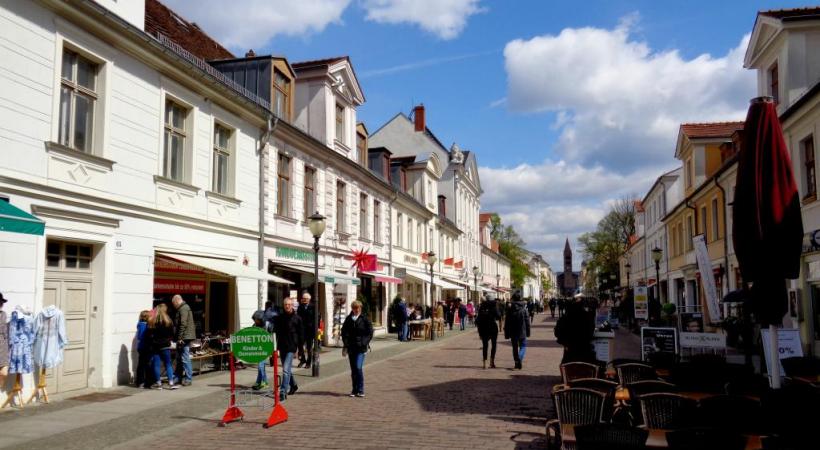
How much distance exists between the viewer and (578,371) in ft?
28.4

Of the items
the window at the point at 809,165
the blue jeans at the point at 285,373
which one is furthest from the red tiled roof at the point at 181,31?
the window at the point at 809,165

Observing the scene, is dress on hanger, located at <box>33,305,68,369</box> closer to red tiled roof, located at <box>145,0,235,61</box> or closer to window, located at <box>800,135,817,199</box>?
red tiled roof, located at <box>145,0,235,61</box>

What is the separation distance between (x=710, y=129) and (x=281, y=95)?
2116 centimetres

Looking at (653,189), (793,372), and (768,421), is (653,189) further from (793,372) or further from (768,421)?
(768,421)

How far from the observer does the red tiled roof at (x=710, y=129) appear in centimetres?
3059

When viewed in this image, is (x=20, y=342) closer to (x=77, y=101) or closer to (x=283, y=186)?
(x=77, y=101)

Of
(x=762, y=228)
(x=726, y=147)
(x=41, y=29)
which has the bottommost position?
(x=762, y=228)

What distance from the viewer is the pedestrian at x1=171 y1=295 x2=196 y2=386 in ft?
43.5

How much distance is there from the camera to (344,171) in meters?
24.8

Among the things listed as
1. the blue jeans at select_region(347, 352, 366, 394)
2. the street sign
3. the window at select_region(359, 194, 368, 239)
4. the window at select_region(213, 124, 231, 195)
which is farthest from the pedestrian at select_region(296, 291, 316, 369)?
the window at select_region(359, 194, 368, 239)

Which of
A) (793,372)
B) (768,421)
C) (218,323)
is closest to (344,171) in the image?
(218,323)

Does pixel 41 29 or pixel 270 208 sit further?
pixel 270 208

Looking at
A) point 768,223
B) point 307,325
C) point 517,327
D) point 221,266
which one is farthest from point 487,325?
point 768,223

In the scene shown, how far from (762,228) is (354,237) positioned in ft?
65.9
